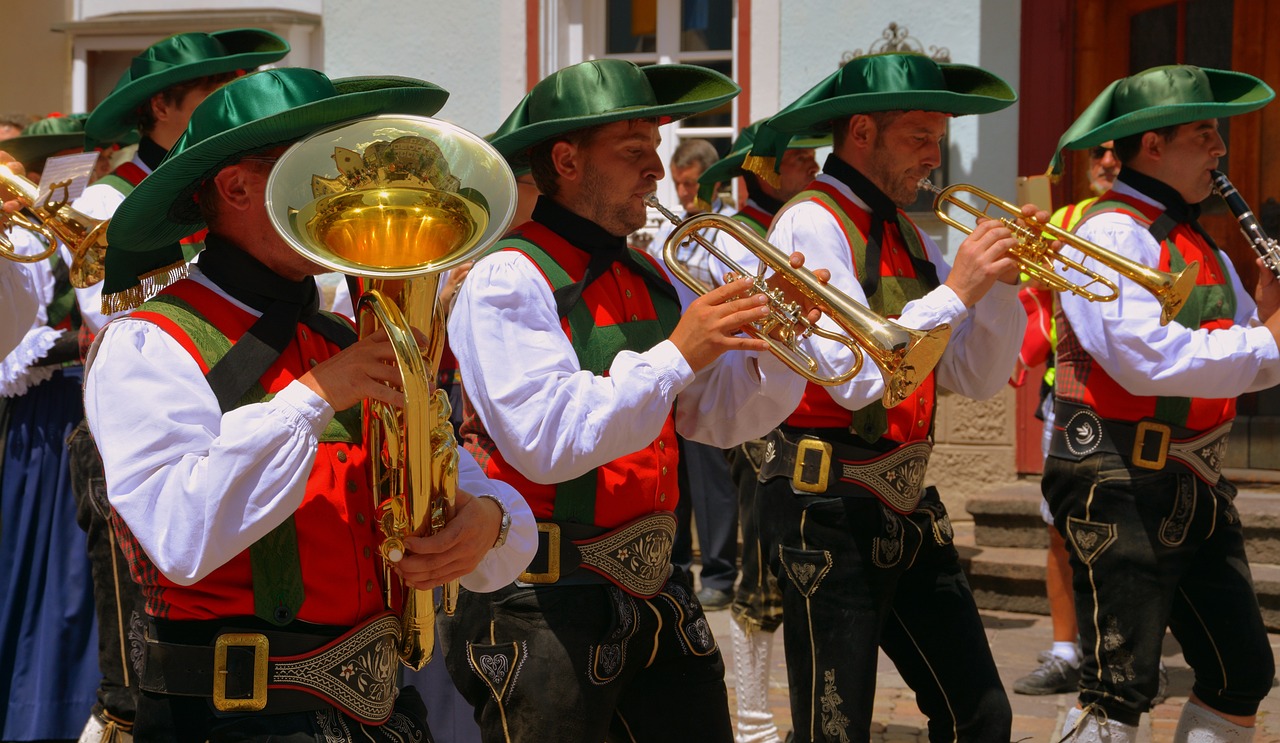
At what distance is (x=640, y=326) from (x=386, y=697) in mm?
1113

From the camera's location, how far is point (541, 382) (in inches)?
122

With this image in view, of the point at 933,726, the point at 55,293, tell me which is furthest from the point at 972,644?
the point at 55,293

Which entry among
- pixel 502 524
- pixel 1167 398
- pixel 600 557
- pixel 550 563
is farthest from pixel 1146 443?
pixel 502 524

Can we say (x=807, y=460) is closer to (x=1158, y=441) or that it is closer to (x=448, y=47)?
(x=1158, y=441)

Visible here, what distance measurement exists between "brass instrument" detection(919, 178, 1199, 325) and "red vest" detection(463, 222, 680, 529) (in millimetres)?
1077

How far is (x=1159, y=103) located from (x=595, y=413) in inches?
99.1

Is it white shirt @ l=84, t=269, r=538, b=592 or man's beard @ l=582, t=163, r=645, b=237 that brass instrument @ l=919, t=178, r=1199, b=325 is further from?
white shirt @ l=84, t=269, r=538, b=592

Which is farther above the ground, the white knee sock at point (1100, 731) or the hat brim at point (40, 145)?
the hat brim at point (40, 145)

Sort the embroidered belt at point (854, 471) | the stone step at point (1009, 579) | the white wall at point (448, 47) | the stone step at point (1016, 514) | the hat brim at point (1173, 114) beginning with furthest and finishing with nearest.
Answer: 1. the white wall at point (448, 47)
2. the stone step at point (1016, 514)
3. the stone step at point (1009, 579)
4. the hat brim at point (1173, 114)
5. the embroidered belt at point (854, 471)

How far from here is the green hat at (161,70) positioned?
15.2 feet

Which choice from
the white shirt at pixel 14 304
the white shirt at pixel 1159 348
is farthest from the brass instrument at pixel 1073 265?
the white shirt at pixel 14 304

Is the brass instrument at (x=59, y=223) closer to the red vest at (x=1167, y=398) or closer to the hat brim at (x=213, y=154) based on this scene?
the hat brim at (x=213, y=154)

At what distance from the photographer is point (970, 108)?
4.22 metres

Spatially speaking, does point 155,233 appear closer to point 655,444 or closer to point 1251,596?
point 655,444
